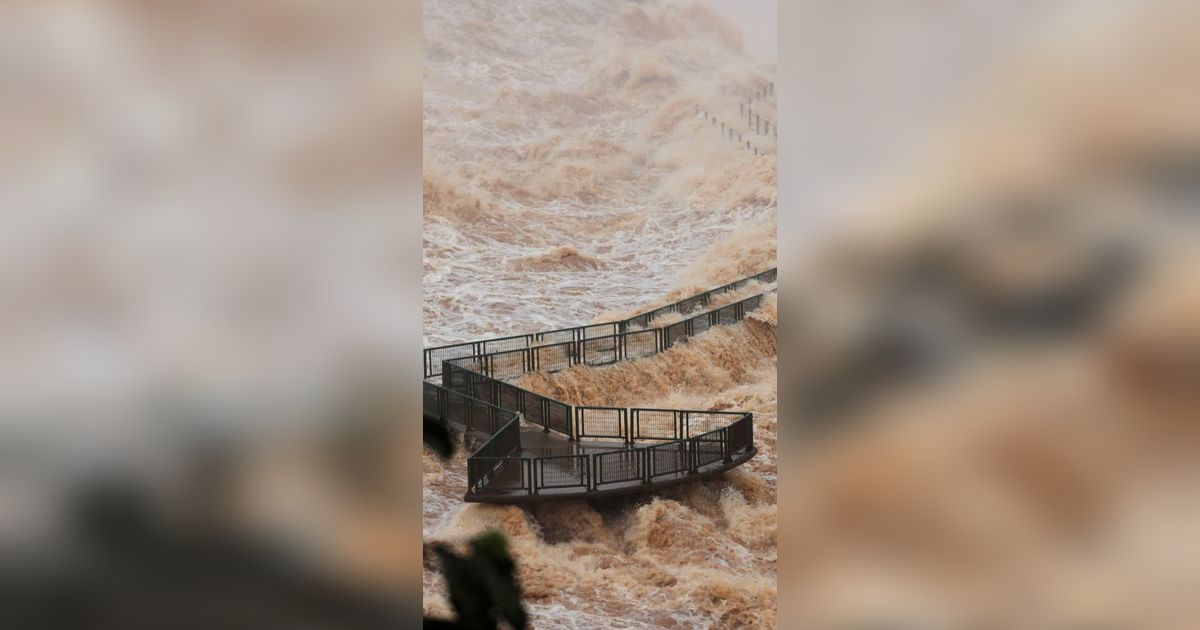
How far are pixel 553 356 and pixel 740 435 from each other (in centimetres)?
99

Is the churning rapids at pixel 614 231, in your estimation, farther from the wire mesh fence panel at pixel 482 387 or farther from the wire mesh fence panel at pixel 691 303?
the wire mesh fence panel at pixel 482 387

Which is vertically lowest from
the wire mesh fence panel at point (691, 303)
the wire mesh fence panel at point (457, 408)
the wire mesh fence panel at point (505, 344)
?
the wire mesh fence panel at point (457, 408)

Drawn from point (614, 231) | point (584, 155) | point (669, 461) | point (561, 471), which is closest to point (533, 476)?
point (561, 471)

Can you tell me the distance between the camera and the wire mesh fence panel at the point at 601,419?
5.03m

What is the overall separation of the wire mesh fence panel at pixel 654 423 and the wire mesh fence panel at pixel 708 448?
0.40 feet

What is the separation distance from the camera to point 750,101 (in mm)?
5242

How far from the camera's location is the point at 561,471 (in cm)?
493

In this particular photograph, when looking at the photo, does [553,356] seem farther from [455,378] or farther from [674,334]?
[674,334]

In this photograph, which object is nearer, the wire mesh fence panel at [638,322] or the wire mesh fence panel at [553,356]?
the wire mesh fence panel at [553,356]

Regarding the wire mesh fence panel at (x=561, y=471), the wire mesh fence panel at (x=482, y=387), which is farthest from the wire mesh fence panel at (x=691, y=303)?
the wire mesh fence panel at (x=482, y=387)
